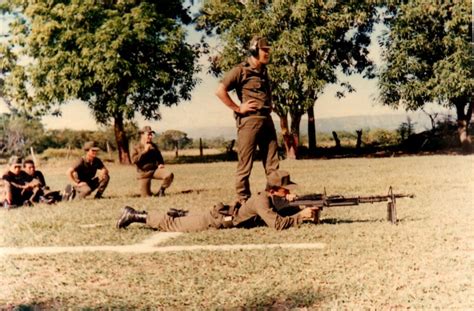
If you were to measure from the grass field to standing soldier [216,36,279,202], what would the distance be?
1037 millimetres

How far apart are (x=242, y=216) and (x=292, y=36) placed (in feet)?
58.5

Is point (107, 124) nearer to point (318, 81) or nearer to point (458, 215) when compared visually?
point (318, 81)

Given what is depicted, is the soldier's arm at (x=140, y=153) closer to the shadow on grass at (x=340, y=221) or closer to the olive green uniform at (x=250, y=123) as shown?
the olive green uniform at (x=250, y=123)

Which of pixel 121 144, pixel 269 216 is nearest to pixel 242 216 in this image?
pixel 269 216

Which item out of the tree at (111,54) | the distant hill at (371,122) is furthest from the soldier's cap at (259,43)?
the distant hill at (371,122)

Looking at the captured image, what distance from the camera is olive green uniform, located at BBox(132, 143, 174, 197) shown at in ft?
39.6

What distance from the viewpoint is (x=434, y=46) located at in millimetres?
25078

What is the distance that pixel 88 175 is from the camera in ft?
→ 39.9

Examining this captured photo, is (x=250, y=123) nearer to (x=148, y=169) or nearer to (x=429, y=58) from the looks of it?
(x=148, y=169)

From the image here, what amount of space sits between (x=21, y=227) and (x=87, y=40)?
49.4 ft

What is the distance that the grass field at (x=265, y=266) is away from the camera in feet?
15.5

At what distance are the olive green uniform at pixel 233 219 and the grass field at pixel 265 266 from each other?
15cm

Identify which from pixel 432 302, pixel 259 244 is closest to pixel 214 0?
pixel 259 244

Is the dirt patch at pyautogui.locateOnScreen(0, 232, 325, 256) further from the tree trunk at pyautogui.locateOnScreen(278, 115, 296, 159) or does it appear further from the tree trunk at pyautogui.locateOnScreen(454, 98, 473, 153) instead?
the tree trunk at pyautogui.locateOnScreen(454, 98, 473, 153)
